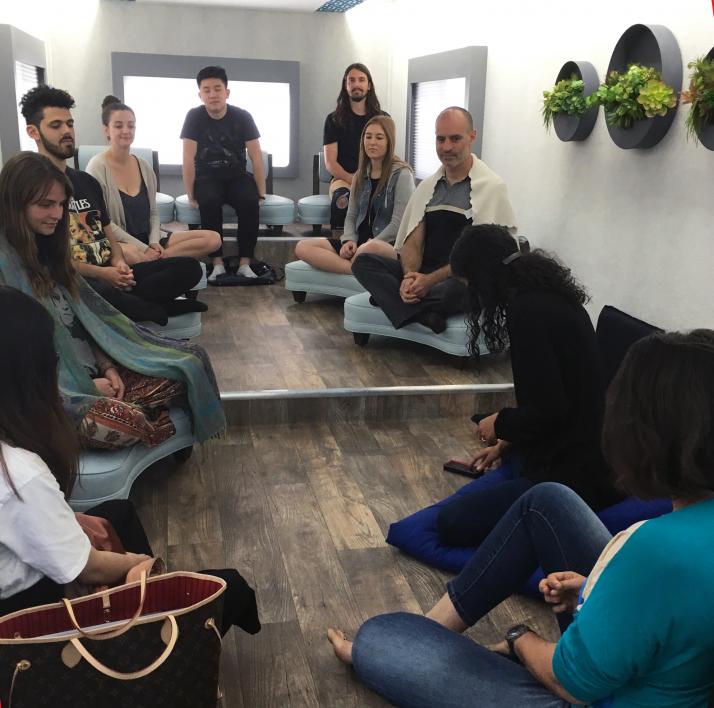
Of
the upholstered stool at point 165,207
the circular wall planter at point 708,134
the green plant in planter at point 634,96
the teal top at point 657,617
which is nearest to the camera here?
the teal top at point 657,617

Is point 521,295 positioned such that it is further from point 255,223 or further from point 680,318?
point 255,223

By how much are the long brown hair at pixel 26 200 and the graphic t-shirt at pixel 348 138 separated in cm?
192

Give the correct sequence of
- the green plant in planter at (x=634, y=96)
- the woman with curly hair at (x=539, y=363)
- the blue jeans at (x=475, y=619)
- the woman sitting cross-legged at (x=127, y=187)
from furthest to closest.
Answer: the woman sitting cross-legged at (x=127, y=187) < the green plant in planter at (x=634, y=96) < the woman with curly hair at (x=539, y=363) < the blue jeans at (x=475, y=619)

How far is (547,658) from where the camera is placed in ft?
4.29

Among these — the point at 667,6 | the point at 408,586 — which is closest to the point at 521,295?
the point at 408,586

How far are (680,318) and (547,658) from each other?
1.79 m

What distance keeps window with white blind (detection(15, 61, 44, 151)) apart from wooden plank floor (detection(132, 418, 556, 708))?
129cm

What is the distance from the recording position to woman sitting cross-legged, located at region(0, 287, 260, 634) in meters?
1.27

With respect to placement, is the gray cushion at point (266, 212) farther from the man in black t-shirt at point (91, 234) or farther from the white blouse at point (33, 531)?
the white blouse at point (33, 531)

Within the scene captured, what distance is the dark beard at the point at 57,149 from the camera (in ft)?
10.4

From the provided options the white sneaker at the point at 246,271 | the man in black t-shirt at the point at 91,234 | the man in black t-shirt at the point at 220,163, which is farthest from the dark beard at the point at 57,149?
the white sneaker at the point at 246,271

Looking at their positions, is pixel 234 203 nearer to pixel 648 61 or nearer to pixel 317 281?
pixel 317 281

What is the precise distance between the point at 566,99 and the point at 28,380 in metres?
2.60

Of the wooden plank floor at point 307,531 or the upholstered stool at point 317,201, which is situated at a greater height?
the upholstered stool at point 317,201
